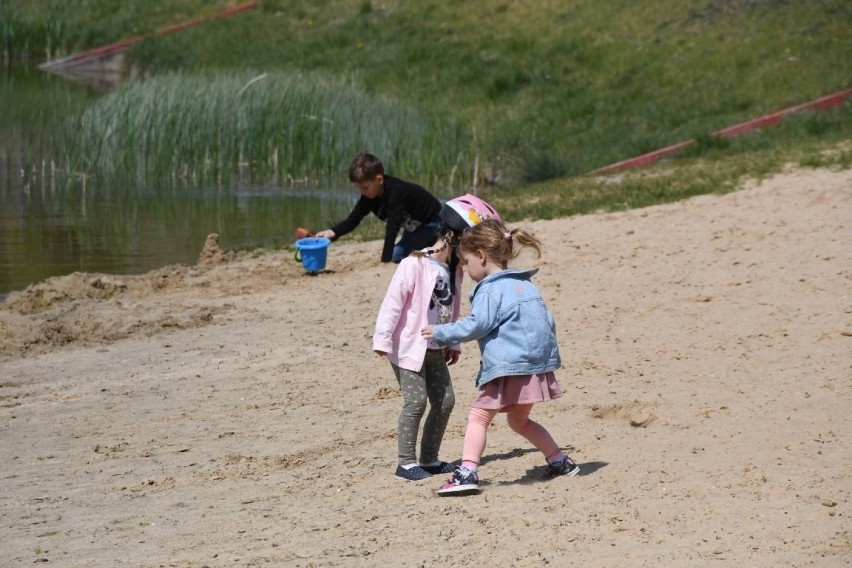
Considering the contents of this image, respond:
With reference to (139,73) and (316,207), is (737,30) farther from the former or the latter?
(139,73)

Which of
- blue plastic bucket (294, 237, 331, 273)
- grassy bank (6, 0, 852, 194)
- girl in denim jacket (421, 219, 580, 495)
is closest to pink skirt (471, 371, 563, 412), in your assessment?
girl in denim jacket (421, 219, 580, 495)

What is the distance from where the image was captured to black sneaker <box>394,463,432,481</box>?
6.65 m

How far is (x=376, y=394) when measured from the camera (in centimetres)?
851

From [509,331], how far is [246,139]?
536 inches

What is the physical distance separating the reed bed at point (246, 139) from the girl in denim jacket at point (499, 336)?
12.5 meters

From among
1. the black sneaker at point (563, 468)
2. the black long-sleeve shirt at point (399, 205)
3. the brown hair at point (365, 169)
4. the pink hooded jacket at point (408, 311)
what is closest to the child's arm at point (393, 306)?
the pink hooded jacket at point (408, 311)

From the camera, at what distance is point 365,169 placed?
30.0 feet

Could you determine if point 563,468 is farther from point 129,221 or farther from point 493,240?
point 129,221

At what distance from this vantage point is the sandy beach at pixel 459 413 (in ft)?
18.6

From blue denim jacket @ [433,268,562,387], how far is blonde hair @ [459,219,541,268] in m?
0.15

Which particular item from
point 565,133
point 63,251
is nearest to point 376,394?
point 63,251

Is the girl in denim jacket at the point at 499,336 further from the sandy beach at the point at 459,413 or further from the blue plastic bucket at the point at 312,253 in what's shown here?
the blue plastic bucket at the point at 312,253

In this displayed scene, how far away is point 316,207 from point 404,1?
14600 millimetres

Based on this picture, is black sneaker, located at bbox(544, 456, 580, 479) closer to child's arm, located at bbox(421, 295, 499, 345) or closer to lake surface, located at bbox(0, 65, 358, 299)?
child's arm, located at bbox(421, 295, 499, 345)
